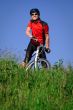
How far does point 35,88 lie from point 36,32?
3.02m

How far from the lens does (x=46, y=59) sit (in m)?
11.8

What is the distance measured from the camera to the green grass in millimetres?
8461

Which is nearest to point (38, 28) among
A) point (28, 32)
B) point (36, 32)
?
point (36, 32)

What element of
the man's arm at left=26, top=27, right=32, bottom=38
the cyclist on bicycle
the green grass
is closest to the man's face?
the cyclist on bicycle

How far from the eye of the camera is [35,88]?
930cm

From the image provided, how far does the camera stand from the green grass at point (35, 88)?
8461mm

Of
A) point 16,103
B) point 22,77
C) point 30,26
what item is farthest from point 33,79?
point 30,26

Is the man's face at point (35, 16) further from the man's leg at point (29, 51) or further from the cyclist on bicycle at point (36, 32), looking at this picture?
the man's leg at point (29, 51)

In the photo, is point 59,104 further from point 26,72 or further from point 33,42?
point 33,42

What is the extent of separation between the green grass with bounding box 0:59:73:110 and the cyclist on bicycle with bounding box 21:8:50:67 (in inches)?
40.7

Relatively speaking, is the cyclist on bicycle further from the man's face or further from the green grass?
the green grass

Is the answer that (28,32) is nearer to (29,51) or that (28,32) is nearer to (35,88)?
(29,51)

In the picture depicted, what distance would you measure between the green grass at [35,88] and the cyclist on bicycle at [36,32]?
1.03 metres

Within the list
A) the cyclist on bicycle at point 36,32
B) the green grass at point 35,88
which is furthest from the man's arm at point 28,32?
the green grass at point 35,88
